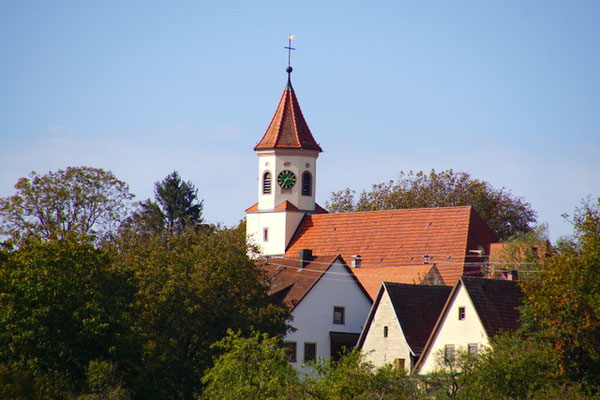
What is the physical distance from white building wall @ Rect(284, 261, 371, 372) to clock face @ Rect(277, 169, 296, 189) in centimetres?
2729

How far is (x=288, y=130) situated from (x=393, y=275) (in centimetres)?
2270

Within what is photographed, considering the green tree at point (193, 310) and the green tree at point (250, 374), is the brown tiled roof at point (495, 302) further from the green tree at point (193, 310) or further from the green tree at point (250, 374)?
the green tree at point (250, 374)

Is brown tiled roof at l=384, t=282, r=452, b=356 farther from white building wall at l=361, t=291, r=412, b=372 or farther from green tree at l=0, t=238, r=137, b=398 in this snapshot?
green tree at l=0, t=238, r=137, b=398

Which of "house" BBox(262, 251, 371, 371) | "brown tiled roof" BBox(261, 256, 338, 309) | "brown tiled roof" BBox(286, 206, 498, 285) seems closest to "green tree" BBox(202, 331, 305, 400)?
"house" BBox(262, 251, 371, 371)

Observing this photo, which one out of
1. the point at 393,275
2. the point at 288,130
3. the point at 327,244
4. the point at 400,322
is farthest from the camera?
the point at 288,130

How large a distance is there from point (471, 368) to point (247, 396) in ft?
24.0

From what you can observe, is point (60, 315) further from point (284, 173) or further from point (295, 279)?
point (284, 173)

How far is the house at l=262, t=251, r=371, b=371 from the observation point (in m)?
72.9

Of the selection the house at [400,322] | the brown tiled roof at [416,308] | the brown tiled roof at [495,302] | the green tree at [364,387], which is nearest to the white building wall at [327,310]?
the house at [400,322]

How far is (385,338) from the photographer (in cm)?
6775

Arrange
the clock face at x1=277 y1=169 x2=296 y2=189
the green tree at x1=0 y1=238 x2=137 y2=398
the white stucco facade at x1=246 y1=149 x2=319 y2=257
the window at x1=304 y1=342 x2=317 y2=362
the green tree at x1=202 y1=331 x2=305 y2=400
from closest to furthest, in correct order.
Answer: the green tree at x1=202 y1=331 x2=305 y2=400, the green tree at x1=0 y1=238 x2=137 y2=398, the window at x1=304 y1=342 x2=317 y2=362, the white stucco facade at x1=246 y1=149 x2=319 y2=257, the clock face at x1=277 y1=169 x2=296 y2=189

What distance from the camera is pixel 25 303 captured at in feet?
176

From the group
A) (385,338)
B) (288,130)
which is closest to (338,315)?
(385,338)

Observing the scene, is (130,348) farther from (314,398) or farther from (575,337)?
(575,337)
